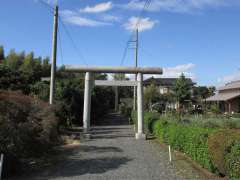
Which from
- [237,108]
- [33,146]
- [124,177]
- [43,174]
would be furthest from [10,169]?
[237,108]

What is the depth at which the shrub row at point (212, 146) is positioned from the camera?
9104 mm

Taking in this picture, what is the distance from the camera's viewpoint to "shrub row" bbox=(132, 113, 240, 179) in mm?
9104

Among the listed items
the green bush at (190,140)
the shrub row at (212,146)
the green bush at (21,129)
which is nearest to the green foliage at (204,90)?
the green bush at (190,140)

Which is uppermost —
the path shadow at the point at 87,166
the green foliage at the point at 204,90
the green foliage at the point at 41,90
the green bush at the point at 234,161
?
the green foliage at the point at 204,90

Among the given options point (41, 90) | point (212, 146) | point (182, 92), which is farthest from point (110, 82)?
point (182, 92)

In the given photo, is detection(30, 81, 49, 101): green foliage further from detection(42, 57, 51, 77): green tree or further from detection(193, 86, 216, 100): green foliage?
detection(193, 86, 216, 100): green foliage

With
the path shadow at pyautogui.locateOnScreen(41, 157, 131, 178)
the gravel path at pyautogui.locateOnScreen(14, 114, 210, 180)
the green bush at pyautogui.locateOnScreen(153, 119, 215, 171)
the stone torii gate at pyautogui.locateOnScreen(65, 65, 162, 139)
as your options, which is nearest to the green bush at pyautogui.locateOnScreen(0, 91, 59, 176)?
the gravel path at pyautogui.locateOnScreen(14, 114, 210, 180)

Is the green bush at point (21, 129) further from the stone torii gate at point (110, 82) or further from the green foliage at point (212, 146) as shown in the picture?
the stone torii gate at point (110, 82)

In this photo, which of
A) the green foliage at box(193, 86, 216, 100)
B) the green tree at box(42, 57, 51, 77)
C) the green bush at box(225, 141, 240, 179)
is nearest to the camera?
the green bush at box(225, 141, 240, 179)

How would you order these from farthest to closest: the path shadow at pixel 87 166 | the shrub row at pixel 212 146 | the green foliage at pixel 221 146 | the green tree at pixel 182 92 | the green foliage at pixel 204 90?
the green foliage at pixel 204 90, the green tree at pixel 182 92, the path shadow at pixel 87 166, the green foliage at pixel 221 146, the shrub row at pixel 212 146

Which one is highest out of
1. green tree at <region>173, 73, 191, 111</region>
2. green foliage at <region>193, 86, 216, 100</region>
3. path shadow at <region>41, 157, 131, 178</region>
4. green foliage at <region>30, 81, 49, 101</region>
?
green foliage at <region>193, 86, 216, 100</region>

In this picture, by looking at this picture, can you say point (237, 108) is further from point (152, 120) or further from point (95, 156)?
point (95, 156)

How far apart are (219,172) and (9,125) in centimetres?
624

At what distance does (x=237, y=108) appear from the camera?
2162 inches
